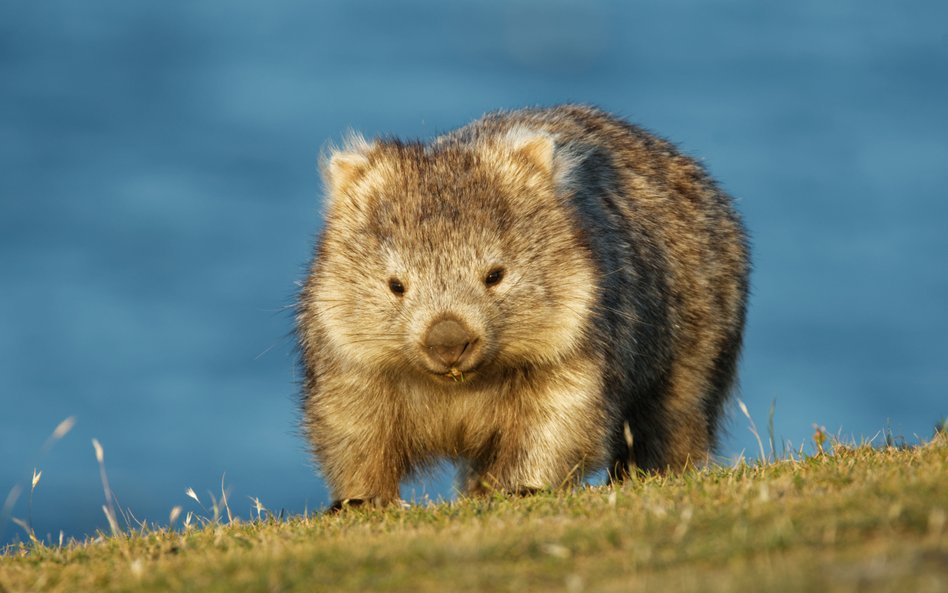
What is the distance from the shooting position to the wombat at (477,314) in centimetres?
766

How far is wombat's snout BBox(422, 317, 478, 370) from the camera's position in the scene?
23.9 ft

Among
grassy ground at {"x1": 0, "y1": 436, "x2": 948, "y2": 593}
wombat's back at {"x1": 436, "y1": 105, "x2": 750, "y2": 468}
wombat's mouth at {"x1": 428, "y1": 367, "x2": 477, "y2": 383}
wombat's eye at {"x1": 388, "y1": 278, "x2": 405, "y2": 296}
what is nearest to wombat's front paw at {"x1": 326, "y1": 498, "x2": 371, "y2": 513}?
wombat's mouth at {"x1": 428, "y1": 367, "x2": 477, "y2": 383}

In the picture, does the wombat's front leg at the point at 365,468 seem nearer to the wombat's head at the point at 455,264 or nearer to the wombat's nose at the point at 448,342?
the wombat's head at the point at 455,264

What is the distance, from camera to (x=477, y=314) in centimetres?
741

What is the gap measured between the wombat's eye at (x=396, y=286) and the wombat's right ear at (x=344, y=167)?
39.4 inches

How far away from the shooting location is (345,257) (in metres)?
8.10

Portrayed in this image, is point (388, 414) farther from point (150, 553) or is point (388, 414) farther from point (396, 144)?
point (150, 553)

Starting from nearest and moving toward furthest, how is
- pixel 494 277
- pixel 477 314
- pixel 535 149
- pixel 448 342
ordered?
pixel 448 342 < pixel 477 314 < pixel 494 277 < pixel 535 149

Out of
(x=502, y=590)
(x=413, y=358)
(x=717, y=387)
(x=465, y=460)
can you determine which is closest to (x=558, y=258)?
(x=413, y=358)

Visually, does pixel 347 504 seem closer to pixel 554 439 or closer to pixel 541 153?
pixel 554 439

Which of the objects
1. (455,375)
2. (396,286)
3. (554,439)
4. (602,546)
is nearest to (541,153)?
(396,286)

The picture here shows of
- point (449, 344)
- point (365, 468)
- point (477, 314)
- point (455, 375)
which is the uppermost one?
point (477, 314)

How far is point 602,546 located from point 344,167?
14.3 ft

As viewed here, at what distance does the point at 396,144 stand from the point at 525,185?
3.15 ft
